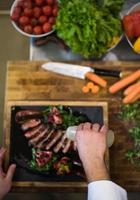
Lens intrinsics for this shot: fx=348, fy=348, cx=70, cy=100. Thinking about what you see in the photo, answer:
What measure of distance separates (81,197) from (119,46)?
0.56 m

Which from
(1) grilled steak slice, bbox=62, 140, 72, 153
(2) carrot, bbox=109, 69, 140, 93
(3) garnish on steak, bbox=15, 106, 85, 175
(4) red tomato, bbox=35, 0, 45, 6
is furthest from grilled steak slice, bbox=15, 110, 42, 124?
(4) red tomato, bbox=35, 0, 45, 6

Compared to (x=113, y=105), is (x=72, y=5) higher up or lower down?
higher up

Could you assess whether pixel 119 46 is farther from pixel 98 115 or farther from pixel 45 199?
pixel 45 199

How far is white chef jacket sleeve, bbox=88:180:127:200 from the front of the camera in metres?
0.70

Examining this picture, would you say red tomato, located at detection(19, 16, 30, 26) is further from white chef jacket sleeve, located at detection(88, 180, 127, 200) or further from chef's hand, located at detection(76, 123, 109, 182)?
white chef jacket sleeve, located at detection(88, 180, 127, 200)

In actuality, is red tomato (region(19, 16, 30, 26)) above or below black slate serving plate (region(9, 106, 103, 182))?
above

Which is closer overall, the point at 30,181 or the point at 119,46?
the point at 30,181

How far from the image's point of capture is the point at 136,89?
922mm

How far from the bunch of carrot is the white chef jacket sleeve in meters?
0.29

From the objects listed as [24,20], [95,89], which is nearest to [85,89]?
[95,89]

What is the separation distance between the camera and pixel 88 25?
0.91 meters

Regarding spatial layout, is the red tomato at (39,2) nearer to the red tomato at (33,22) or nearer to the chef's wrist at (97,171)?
the red tomato at (33,22)

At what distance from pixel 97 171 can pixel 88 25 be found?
0.39 metres

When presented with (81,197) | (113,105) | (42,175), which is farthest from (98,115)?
(81,197)
